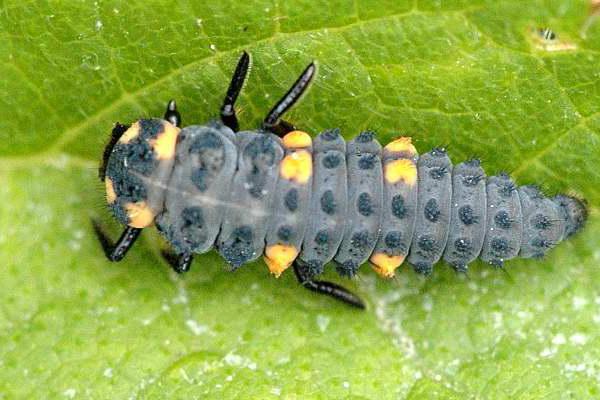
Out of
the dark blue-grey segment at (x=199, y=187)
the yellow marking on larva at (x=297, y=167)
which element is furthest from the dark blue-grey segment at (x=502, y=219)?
the dark blue-grey segment at (x=199, y=187)

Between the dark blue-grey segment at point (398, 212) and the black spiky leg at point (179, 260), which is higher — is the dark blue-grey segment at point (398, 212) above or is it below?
above

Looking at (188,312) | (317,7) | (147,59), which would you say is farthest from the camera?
(188,312)

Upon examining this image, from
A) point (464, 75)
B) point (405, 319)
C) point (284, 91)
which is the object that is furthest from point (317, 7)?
point (405, 319)

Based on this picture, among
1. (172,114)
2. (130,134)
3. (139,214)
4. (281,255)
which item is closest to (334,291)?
(281,255)

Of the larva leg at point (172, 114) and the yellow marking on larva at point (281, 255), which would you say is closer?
the yellow marking on larva at point (281, 255)

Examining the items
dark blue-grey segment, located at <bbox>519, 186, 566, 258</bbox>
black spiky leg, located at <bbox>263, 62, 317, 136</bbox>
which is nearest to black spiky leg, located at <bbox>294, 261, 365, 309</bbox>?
black spiky leg, located at <bbox>263, 62, 317, 136</bbox>

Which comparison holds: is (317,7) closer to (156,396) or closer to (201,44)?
(201,44)

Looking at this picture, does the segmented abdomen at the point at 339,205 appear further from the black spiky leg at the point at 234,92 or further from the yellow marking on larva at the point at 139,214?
the black spiky leg at the point at 234,92

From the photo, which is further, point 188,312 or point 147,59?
point 188,312
